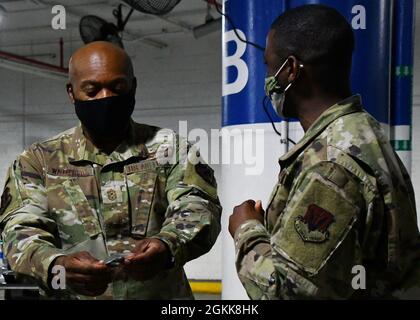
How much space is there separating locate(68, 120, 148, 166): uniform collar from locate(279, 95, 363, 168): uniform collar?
548 mm

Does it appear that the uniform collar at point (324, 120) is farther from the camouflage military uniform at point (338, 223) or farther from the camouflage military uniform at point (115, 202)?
the camouflage military uniform at point (115, 202)

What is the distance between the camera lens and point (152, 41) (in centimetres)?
812

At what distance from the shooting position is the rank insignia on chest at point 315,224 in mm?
1257

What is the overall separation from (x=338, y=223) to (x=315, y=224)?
0.05 metres

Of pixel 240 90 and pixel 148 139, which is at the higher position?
pixel 240 90

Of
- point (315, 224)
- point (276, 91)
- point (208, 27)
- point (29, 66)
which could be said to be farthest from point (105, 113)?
point (29, 66)

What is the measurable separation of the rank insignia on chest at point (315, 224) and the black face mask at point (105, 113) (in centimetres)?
74

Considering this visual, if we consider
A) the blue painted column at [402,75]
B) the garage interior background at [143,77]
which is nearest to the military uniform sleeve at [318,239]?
the blue painted column at [402,75]

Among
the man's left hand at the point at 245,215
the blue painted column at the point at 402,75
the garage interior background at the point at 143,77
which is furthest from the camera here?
the garage interior background at the point at 143,77

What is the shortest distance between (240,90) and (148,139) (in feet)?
3.02

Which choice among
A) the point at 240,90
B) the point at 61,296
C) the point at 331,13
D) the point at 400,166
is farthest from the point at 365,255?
the point at 240,90

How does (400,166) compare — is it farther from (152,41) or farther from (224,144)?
(152,41)

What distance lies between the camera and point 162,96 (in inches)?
322

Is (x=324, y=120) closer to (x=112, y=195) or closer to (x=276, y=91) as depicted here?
(x=276, y=91)
